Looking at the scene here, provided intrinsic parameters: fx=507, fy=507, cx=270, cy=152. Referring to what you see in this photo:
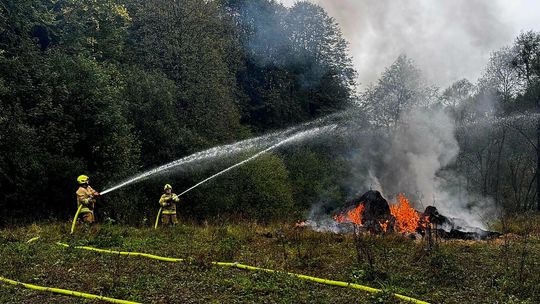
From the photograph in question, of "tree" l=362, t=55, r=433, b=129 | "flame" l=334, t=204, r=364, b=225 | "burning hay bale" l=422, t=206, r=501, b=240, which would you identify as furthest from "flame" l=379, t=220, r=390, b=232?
"tree" l=362, t=55, r=433, b=129

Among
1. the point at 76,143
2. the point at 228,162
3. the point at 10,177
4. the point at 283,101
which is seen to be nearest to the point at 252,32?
the point at 283,101

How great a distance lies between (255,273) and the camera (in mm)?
9875

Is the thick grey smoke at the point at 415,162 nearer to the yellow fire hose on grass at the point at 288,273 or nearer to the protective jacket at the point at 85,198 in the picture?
the protective jacket at the point at 85,198

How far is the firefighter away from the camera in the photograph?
15.1 m

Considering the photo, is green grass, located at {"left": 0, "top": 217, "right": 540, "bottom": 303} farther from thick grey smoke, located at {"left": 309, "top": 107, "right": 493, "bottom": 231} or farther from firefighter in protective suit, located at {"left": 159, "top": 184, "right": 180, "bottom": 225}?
thick grey smoke, located at {"left": 309, "top": 107, "right": 493, "bottom": 231}

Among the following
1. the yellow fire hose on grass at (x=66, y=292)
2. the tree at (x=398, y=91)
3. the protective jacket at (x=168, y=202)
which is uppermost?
the tree at (x=398, y=91)

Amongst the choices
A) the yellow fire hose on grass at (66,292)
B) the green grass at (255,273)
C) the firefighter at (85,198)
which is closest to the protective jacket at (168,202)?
the firefighter at (85,198)

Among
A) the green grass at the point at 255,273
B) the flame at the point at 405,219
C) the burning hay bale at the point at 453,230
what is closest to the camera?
the green grass at the point at 255,273

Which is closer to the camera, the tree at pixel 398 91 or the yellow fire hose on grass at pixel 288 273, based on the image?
the yellow fire hose on grass at pixel 288 273

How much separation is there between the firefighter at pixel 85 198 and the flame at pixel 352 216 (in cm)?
926

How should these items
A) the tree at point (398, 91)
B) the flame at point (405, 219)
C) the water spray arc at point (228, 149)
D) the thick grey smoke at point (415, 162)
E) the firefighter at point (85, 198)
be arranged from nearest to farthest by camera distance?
the firefighter at point (85, 198) → the flame at point (405, 219) → the water spray arc at point (228, 149) → the thick grey smoke at point (415, 162) → the tree at point (398, 91)

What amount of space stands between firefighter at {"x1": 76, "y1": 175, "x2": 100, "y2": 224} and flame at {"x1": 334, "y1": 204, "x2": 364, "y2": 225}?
30.4 ft

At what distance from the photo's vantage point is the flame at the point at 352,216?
19.2 metres

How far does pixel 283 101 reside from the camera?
48.3 meters
